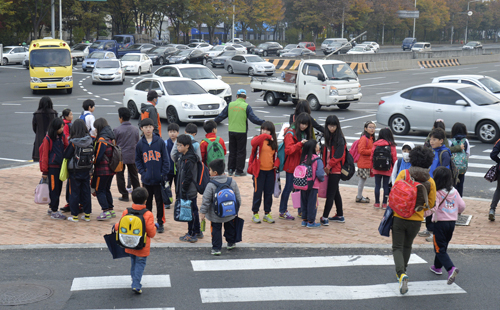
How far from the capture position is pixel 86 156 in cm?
839

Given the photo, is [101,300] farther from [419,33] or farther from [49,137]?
[419,33]

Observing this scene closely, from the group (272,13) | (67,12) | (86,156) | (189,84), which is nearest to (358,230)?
(86,156)

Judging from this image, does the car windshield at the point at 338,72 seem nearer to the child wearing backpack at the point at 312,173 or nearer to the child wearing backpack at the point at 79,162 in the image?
the child wearing backpack at the point at 312,173

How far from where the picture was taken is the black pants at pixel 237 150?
40.9ft

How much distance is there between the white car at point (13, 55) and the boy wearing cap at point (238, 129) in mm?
40466

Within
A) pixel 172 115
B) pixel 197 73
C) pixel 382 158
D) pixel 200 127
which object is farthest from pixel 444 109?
pixel 197 73

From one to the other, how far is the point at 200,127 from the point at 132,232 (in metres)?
13.3

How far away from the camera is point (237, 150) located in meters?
12.6

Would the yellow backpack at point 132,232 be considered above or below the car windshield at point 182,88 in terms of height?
below

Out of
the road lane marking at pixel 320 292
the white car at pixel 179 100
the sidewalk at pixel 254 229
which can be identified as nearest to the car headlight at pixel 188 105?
the white car at pixel 179 100

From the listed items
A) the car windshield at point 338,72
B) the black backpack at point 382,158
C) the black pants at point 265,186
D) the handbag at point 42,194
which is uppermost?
the car windshield at point 338,72

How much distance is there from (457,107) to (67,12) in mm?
53655

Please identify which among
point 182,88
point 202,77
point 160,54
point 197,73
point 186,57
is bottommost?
point 182,88

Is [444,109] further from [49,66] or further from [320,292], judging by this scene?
[49,66]
